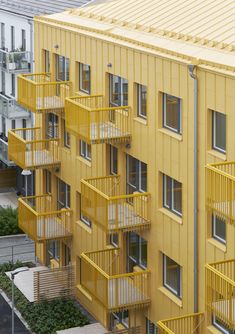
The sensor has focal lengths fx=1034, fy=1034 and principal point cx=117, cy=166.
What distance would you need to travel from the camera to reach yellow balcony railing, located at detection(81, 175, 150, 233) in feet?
106

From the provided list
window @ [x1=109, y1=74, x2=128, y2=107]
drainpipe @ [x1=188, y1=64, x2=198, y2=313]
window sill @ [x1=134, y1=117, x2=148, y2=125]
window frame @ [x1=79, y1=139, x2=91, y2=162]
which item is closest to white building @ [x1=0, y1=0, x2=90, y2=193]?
window frame @ [x1=79, y1=139, x2=91, y2=162]

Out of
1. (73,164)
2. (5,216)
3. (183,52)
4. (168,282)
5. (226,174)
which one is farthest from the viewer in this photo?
(5,216)

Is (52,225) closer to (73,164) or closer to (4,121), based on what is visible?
(73,164)

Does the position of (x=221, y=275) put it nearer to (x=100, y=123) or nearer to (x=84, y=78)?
(x=100, y=123)

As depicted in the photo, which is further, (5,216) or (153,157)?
(5,216)

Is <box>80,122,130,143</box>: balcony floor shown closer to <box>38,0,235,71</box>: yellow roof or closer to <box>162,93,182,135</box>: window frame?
<box>162,93,182,135</box>: window frame

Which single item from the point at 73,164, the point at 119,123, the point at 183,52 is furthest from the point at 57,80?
the point at 183,52

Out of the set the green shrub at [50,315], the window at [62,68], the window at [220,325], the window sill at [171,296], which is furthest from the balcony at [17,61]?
the window at [220,325]

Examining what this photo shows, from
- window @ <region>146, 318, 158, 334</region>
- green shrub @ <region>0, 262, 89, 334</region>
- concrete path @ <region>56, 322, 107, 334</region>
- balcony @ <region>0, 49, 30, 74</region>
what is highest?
balcony @ <region>0, 49, 30, 74</region>

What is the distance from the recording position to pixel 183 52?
3022 centimetres

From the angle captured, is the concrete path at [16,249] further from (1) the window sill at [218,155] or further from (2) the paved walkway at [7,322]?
(1) the window sill at [218,155]

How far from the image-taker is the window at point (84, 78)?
120 feet

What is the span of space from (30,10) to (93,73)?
60.2 ft

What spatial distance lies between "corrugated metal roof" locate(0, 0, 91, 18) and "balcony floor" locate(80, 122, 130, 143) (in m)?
18.2
